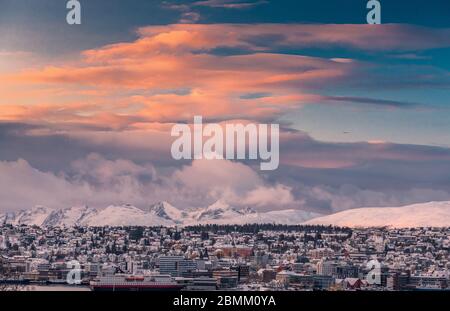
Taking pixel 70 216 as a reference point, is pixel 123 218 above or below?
below

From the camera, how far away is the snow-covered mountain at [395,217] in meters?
37.7

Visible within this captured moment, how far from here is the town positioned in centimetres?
3616

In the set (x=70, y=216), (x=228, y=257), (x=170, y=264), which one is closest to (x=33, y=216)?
(x=70, y=216)

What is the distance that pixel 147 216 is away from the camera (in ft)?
141

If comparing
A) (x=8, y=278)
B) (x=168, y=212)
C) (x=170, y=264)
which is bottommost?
(x=8, y=278)

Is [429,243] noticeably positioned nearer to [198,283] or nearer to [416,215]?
[416,215]

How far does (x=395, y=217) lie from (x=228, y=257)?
5.41 m

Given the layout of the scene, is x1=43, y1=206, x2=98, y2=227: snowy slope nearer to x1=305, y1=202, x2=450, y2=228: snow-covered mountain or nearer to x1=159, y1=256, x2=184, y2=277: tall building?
x1=159, y1=256, x2=184, y2=277: tall building

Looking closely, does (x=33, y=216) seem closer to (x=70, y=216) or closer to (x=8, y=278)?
(x=70, y=216)

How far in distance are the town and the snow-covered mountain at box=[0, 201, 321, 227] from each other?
1.06 feet

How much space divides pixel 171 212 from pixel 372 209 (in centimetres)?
749

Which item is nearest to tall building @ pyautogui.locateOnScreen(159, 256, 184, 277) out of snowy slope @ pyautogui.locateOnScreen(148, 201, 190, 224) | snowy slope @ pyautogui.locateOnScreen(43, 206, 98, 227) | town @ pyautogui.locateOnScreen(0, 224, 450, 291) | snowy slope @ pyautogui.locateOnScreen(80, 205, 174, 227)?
town @ pyautogui.locateOnScreen(0, 224, 450, 291)

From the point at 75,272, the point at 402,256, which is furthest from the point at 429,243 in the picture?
the point at 75,272

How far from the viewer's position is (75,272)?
3716cm
